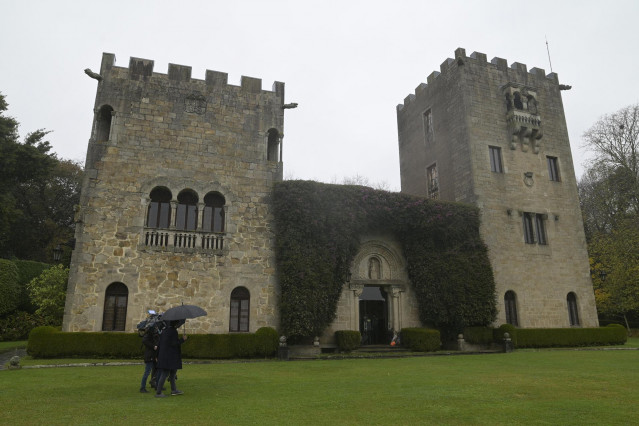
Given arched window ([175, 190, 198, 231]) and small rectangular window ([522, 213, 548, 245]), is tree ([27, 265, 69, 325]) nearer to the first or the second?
arched window ([175, 190, 198, 231])

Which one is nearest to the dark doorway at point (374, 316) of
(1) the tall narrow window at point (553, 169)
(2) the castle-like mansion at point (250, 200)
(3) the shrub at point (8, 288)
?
(2) the castle-like mansion at point (250, 200)

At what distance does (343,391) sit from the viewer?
8.79 m

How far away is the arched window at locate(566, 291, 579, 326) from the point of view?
23.4 metres

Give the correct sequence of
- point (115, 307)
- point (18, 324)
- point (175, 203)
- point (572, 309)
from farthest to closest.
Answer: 1. point (18, 324)
2. point (572, 309)
3. point (175, 203)
4. point (115, 307)

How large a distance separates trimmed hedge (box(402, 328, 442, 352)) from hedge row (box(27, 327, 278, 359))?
6545 mm

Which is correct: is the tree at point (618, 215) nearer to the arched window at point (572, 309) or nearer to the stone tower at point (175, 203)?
the arched window at point (572, 309)

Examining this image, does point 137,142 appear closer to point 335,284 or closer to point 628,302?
point 335,284

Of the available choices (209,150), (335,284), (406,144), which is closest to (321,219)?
(335,284)

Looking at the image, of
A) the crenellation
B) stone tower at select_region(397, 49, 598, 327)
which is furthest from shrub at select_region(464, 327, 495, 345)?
the crenellation

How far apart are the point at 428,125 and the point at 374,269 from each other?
11457 millimetres

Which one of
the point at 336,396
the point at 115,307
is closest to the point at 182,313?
the point at 336,396

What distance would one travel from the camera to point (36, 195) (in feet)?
117

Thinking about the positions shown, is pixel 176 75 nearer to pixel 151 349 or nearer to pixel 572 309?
pixel 151 349

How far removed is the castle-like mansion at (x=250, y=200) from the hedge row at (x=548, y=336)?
4.28 feet
